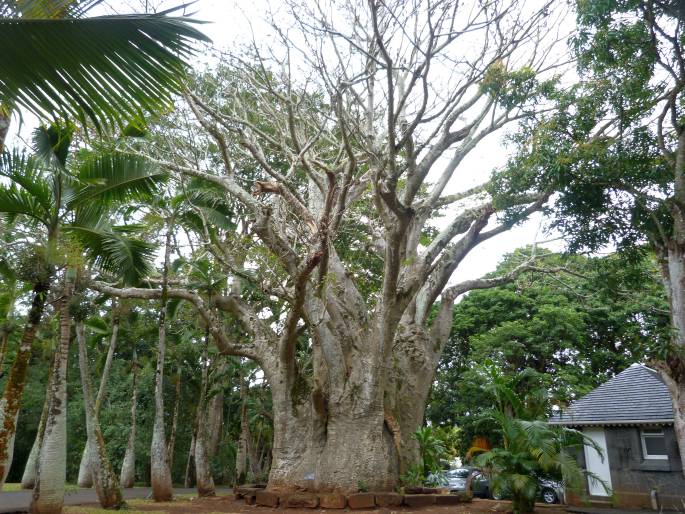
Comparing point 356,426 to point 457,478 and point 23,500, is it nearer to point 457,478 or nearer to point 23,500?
point 23,500

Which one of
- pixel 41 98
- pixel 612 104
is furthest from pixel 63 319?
pixel 612 104

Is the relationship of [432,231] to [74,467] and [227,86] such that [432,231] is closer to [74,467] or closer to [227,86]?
[227,86]

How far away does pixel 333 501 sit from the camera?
10.6m

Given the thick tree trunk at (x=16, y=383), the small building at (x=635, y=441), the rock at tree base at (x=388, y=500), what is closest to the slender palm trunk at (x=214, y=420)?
the rock at tree base at (x=388, y=500)

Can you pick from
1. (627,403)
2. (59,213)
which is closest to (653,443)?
(627,403)

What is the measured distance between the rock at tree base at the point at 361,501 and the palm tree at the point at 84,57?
29.6ft

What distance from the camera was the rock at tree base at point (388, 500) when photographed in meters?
10.7

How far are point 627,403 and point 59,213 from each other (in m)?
15.4

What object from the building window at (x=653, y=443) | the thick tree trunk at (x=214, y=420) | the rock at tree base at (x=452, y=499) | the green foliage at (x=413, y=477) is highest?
the thick tree trunk at (x=214, y=420)

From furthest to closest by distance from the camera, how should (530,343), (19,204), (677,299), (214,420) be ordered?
(530,343) < (214,420) < (19,204) < (677,299)

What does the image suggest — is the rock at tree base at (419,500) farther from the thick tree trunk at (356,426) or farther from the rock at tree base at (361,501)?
the rock at tree base at (361,501)

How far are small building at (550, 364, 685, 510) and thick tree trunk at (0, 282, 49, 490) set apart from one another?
468 inches

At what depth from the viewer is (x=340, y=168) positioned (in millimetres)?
14469

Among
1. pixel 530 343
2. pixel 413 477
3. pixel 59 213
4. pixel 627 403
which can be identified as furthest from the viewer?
pixel 530 343
